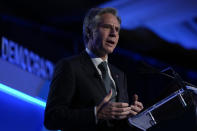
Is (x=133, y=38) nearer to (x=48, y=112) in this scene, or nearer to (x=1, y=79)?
(x=1, y=79)

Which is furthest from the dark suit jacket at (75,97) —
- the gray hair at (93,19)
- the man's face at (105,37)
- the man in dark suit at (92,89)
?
the gray hair at (93,19)

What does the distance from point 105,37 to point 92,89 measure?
31 cm

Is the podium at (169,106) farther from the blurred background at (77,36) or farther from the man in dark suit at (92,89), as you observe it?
the blurred background at (77,36)

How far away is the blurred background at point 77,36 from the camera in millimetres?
3334

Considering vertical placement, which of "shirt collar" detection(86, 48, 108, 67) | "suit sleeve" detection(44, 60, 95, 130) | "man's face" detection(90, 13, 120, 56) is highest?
"man's face" detection(90, 13, 120, 56)

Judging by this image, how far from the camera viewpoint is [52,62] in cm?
392

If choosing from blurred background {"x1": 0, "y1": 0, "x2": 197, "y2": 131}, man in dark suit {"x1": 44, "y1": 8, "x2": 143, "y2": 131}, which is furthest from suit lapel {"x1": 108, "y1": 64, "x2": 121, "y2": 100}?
blurred background {"x1": 0, "y1": 0, "x2": 197, "y2": 131}

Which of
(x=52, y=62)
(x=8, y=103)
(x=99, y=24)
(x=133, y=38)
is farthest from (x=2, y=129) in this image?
(x=133, y=38)

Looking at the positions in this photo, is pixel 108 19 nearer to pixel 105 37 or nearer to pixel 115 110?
pixel 105 37

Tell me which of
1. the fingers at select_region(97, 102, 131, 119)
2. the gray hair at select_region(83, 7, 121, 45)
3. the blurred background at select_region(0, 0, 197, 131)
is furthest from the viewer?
the blurred background at select_region(0, 0, 197, 131)

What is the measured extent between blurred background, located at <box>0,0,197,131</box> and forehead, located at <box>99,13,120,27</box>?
0.76 meters

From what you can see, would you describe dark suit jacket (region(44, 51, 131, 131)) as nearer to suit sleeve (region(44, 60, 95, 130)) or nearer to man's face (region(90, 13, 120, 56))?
suit sleeve (region(44, 60, 95, 130))

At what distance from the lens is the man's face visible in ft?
5.55

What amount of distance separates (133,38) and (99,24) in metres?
2.86
